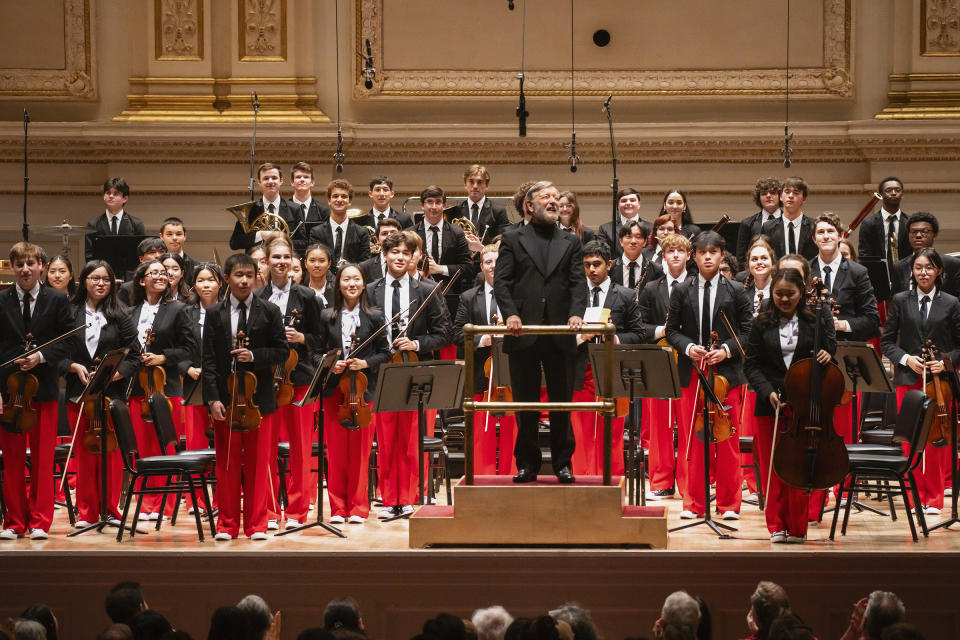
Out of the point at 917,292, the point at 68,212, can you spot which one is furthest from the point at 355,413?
the point at 68,212

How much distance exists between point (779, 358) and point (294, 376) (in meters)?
2.47

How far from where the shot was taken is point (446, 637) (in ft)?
12.5

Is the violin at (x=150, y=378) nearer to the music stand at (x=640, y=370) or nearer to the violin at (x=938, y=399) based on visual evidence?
the music stand at (x=640, y=370)

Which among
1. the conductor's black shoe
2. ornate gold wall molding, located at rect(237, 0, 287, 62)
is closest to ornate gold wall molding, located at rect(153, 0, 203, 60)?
ornate gold wall molding, located at rect(237, 0, 287, 62)

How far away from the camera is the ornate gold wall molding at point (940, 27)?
1016 cm

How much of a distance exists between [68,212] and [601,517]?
670cm

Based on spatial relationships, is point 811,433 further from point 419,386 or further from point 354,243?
point 354,243

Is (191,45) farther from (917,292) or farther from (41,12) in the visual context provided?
(917,292)

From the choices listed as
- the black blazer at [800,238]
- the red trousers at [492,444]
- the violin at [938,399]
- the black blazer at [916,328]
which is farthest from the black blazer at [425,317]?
the violin at [938,399]

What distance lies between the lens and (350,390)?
641 cm

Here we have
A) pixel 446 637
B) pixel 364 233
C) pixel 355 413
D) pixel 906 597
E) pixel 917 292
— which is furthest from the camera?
pixel 364 233

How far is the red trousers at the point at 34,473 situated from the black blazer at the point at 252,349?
0.86 metres

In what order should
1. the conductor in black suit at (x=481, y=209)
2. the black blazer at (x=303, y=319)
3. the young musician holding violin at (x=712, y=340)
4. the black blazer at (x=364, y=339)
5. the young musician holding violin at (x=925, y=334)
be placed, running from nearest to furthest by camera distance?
the young musician holding violin at (x=712, y=340), the black blazer at (x=364, y=339), the black blazer at (x=303, y=319), the young musician holding violin at (x=925, y=334), the conductor in black suit at (x=481, y=209)

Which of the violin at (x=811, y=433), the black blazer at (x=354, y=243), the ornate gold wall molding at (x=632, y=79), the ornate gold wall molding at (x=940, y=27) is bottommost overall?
the violin at (x=811, y=433)
